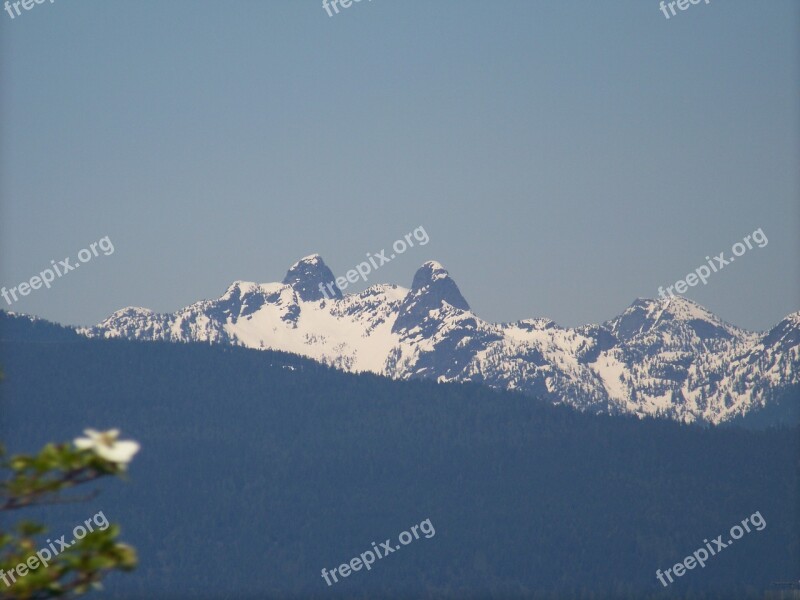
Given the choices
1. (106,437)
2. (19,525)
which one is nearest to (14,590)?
(19,525)

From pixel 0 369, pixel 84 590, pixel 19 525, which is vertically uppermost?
pixel 0 369

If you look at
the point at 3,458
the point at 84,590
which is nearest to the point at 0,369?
the point at 3,458

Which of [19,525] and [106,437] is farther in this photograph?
[19,525]

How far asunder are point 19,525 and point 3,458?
632 millimetres

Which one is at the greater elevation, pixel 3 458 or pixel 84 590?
pixel 3 458

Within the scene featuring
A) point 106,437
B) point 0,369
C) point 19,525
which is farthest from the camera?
point 0,369

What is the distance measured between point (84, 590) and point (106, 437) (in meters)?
1.45

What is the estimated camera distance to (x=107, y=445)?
34.1 feet

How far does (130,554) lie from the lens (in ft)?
35.5

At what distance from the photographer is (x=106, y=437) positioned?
34.1 ft

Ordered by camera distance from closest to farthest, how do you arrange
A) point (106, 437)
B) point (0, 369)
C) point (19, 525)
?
point (106, 437) < point (19, 525) < point (0, 369)

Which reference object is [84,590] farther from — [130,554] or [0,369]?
[0,369]

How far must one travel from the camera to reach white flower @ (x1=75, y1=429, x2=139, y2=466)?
33.5ft

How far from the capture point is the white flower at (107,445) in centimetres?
1020
